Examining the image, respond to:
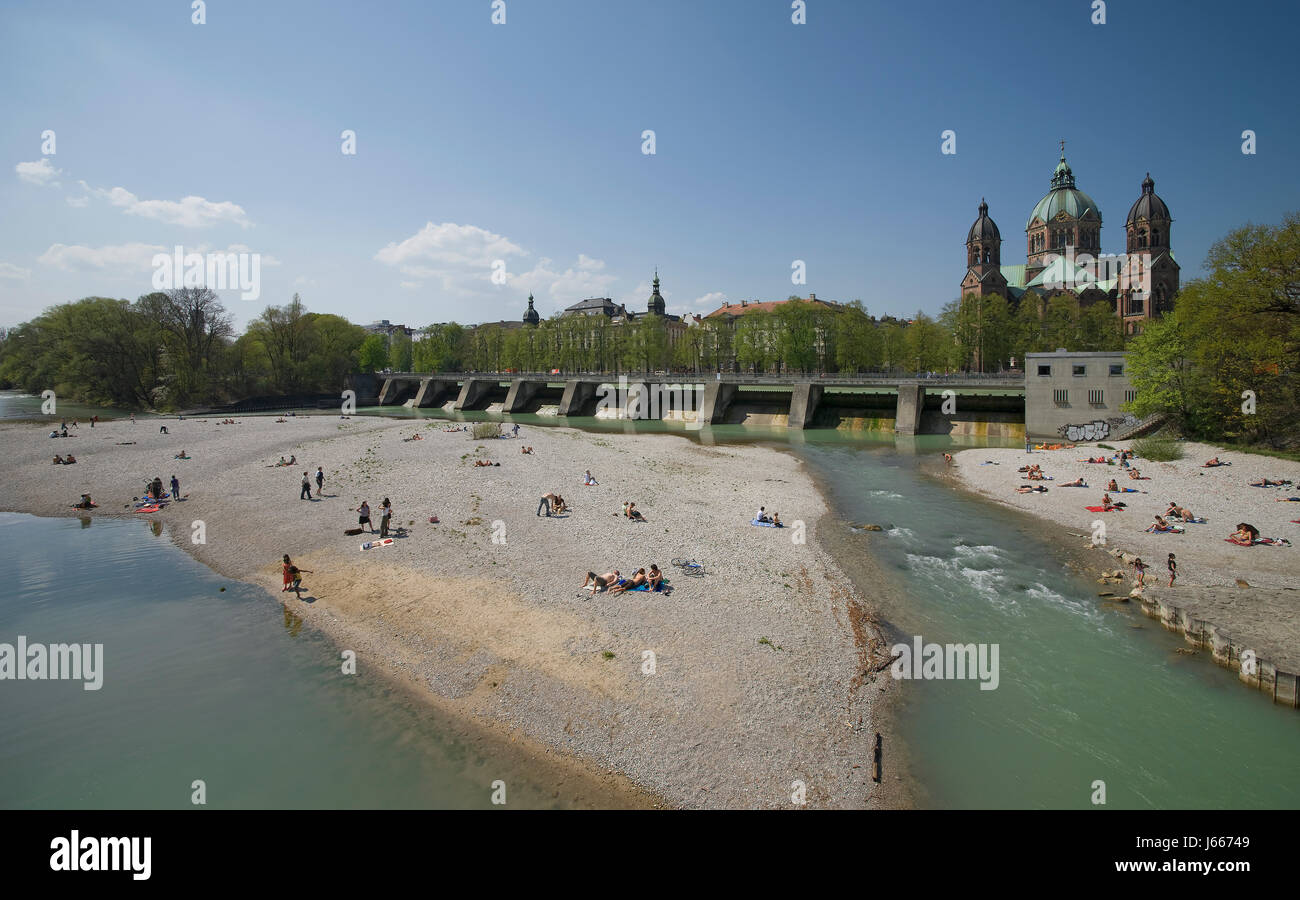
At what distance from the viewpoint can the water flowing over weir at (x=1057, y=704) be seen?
36.2 ft

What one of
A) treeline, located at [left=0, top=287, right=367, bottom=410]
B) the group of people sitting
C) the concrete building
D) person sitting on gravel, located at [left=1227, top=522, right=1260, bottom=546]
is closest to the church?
the concrete building

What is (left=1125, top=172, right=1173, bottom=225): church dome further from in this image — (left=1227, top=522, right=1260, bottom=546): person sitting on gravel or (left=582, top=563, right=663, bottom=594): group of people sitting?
(left=582, top=563, right=663, bottom=594): group of people sitting

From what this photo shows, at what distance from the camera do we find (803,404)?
66375 mm

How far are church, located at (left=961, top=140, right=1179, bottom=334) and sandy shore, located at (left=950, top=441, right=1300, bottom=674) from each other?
69.7 metres

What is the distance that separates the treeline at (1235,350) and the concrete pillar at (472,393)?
86.1 metres

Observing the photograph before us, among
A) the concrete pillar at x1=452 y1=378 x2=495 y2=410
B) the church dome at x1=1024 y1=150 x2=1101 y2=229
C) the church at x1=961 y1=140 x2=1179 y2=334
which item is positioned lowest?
the concrete pillar at x1=452 y1=378 x2=495 y2=410

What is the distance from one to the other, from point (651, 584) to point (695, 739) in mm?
7139

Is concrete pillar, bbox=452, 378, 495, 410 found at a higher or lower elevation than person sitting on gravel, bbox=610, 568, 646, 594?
higher

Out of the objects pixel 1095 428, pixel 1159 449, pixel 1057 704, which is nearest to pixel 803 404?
pixel 1095 428

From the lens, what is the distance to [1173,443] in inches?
1576

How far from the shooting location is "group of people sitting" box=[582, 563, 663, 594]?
18.5m

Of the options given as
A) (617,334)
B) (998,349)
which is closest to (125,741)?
(998,349)

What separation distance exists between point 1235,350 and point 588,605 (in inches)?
1849
